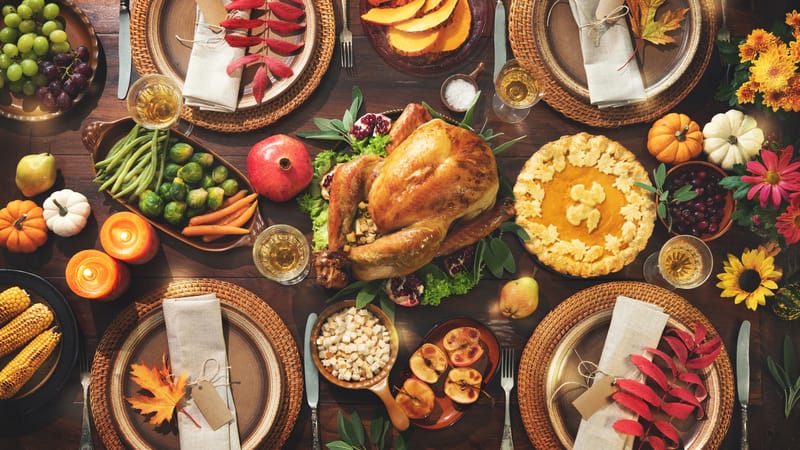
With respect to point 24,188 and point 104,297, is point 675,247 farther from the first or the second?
point 24,188

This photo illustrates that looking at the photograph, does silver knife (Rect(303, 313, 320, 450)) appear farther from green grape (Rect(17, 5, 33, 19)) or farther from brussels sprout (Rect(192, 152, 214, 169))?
green grape (Rect(17, 5, 33, 19))

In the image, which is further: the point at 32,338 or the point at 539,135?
the point at 539,135

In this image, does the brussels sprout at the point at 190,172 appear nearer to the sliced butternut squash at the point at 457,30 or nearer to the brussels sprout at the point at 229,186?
the brussels sprout at the point at 229,186

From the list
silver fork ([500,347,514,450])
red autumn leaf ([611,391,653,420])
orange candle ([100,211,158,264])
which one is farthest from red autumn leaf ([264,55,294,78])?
red autumn leaf ([611,391,653,420])

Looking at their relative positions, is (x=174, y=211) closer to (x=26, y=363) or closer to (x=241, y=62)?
(x=241, y=62)

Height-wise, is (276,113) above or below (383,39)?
below

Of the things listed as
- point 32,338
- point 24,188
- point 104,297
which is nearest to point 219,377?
point 104,297
